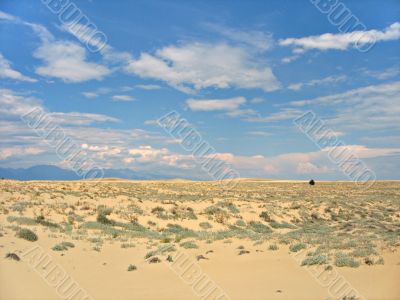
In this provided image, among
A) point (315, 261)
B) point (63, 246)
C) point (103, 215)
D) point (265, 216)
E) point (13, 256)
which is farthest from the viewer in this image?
point (265, 216)

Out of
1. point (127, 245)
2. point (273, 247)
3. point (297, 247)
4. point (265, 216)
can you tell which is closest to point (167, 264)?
point (127, 245)

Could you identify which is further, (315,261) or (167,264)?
(167,264)

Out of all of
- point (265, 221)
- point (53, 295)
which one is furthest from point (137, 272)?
point (265, 221)

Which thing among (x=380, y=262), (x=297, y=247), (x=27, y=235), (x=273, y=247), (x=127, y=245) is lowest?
(x=27, y=235)

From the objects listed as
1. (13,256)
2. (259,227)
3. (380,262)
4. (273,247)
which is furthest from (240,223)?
(13,256)

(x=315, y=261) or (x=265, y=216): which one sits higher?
(x=265, y=216)

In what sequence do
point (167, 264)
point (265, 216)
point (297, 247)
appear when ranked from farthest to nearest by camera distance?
1. point (265, 216)
2. point (297, 247)
3. point (167, 264)

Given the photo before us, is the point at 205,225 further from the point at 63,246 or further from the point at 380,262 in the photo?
the point at 380,262

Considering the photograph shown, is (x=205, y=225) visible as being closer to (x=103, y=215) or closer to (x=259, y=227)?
(x=259, y=227)

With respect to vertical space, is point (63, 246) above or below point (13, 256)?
above

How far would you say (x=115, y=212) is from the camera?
26.3 metres

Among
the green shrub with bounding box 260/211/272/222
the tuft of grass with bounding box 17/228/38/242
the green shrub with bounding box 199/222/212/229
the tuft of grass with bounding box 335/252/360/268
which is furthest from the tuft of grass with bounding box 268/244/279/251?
the green shrub with bounding box 260/211/272/222

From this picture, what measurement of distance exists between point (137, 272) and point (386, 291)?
Result: 7192 millimetres

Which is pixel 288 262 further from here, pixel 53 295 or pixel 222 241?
pixel 53 295
